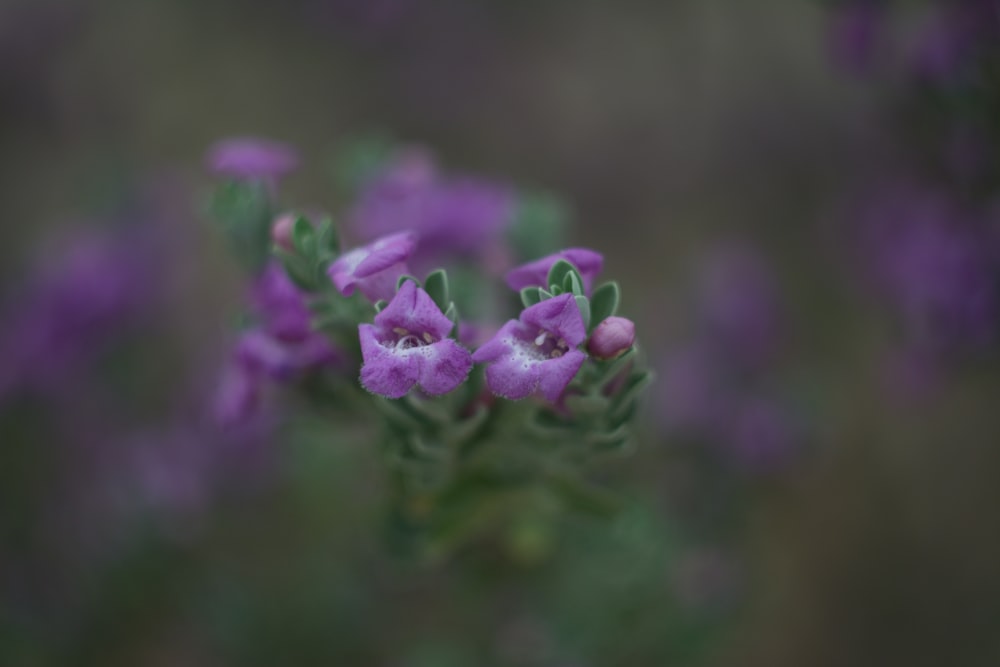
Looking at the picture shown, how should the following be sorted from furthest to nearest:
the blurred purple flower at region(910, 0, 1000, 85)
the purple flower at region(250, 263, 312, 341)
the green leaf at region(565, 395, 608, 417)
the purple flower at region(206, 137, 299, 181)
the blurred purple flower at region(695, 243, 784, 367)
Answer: the blurred purple flower at region(695, 243, 784, 367) < the blurred purple flower at region(910, 0, 1000, 85) < the purple flower at region(206, 137, 299, 181) < the purple flower at region(250, 263, 312, 341) < the green leaf at region(565, 395, 608, 417)

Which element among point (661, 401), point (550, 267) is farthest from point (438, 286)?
point (661, 401)

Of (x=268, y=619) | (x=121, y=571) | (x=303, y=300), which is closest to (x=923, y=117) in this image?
(x=303, y=300)

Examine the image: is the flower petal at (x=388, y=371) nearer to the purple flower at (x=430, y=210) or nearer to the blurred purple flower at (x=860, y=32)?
the purple flower at (x=430, y=210)

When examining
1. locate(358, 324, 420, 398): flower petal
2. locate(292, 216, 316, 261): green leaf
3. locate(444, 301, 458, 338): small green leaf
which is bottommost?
locate(358, 324, 420, 398): flower petal

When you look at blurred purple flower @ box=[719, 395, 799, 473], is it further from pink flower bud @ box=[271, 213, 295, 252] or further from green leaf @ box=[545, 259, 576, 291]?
pink flower bud @ box=[271, 213, 295, 252]

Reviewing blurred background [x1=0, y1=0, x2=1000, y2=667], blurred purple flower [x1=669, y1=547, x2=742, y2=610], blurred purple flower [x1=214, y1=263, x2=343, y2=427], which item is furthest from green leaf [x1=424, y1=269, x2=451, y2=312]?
blurred purple flower [x1=669, y1=547, x2=742, y2=610]

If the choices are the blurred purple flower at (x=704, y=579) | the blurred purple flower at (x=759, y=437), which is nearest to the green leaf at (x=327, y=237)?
the blurred purple flower at (x=704, y=579)

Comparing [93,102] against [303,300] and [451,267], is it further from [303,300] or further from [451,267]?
[303,300]

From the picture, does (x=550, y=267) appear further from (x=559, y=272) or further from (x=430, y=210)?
(x=430, y=210)
